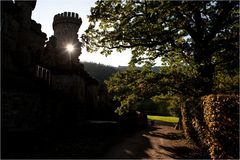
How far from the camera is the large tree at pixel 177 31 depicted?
13.4 m

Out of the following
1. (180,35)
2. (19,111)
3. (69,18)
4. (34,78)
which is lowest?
(19,111)

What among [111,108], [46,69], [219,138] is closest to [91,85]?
[111,108]

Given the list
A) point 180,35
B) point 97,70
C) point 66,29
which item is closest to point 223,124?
point 180,35

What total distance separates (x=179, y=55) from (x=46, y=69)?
1451 centimetres

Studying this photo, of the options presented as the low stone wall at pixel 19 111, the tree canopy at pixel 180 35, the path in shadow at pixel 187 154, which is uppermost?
the tree canopy at pixel 180 35

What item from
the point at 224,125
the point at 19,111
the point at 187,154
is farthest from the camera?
the point at 19,111

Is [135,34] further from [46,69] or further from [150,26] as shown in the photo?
[46,69]

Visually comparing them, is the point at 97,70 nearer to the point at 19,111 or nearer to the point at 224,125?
the point at 19,111

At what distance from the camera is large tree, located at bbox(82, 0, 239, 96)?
13414 millimetres

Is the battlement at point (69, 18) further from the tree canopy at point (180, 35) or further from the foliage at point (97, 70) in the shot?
the foliage at point (97, 70)

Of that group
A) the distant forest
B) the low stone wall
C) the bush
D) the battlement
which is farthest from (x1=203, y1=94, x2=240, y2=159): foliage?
the distant forest

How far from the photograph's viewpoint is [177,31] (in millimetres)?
14875

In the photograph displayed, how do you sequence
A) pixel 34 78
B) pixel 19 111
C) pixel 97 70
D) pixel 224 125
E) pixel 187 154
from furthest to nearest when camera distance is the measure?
pixel 97 70 → pixel 34 78 → pixel 19 111 → pixel 187 154 → pixel 224 125

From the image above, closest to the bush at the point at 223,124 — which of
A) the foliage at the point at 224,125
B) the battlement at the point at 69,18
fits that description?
the foliage at the point at 224,125
